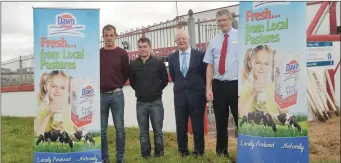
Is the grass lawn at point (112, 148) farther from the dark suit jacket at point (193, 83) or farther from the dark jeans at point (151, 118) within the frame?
the dark suit jacket at point (193, 83)

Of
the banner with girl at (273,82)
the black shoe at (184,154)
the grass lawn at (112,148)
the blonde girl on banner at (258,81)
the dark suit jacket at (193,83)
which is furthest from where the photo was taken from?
the black shoe at (184,154)

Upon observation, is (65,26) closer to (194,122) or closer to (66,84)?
(66,84)

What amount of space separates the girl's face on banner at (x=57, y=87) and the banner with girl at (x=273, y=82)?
210 centimetres

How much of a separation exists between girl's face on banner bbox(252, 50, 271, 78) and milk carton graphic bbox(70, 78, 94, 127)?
1.96 m

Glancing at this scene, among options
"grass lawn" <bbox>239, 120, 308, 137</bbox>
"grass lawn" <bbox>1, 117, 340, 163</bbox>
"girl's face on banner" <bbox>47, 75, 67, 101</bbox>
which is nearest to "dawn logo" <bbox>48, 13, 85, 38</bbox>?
"girl's face on banner" <bbox>47, 75, 67, 101</bbox>

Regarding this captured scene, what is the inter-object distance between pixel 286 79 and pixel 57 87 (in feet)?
8.72

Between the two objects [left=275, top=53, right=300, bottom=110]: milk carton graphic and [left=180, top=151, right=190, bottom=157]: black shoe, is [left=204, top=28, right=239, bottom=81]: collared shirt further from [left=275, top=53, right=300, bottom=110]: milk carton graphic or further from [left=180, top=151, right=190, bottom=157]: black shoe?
[left=180, top=151, right=190, bottom=157]: black shoe

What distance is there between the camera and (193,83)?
5.69 metres

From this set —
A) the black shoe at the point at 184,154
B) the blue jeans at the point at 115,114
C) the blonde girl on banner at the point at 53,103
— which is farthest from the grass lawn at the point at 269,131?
the blonde girl on banner at the point at 53,103

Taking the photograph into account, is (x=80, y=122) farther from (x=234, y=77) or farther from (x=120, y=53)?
(x=234, y=77)

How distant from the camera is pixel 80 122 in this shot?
5.36 m

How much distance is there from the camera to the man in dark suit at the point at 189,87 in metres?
5.70

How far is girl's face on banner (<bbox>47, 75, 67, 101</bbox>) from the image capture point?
5270 mm

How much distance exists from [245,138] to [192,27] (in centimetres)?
352
